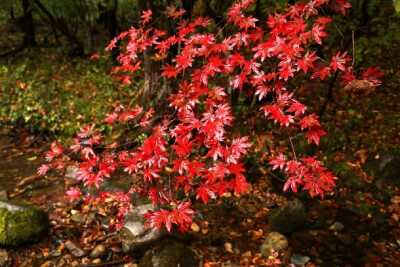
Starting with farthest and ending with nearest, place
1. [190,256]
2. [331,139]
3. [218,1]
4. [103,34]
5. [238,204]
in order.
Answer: [103,34] → [218,1] → [331,139] → [238,204] → [190,256]

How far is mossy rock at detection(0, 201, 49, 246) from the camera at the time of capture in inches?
162

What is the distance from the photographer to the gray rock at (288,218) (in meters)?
4.77

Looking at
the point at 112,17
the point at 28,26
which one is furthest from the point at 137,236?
the point at 28,26

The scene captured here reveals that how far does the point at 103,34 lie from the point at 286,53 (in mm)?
10064

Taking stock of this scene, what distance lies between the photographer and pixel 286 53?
2.86m

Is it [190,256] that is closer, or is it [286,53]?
[286,53]

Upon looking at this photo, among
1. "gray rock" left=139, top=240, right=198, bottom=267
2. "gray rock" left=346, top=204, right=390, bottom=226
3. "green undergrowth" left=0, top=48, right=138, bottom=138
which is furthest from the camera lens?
"green undergrowth" left=0, top=48, right=138, bottom=138

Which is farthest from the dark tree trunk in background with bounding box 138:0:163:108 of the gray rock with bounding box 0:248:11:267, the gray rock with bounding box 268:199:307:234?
the gray rock with bounding box 0:248:11:267

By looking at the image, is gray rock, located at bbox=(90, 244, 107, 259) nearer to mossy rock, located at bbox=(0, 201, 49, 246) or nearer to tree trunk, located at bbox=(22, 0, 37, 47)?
mossy rock, located at bbox=(0, 201, 49, 246)

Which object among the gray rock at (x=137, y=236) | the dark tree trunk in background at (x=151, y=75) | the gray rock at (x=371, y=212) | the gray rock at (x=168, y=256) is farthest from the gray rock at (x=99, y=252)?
the gray rock at (x=371, y=212)

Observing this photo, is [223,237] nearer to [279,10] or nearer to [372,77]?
[372,77]

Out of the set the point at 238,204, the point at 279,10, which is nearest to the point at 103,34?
the point at 279,10

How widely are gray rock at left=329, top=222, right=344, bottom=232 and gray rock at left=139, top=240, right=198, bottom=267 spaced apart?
2292mm

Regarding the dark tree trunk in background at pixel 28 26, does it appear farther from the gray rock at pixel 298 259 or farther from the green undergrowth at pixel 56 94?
the gray rock at pixel 298 259
